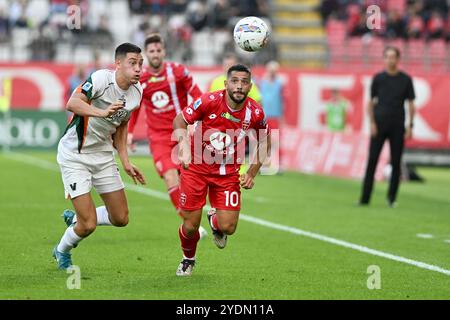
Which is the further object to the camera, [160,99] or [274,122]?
[274,122]

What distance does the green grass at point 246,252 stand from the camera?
8.66m

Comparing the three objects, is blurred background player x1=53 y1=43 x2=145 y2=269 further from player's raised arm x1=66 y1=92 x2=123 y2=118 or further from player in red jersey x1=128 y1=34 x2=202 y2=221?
player in red jersey x1=128 y1=34 x2=202 y2=221

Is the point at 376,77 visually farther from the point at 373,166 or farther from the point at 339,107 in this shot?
the point at 339,107

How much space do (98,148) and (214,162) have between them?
1.10m

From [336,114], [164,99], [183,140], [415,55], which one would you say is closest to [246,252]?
[183,140]

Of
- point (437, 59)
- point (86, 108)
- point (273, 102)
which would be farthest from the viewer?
point (437, 59)

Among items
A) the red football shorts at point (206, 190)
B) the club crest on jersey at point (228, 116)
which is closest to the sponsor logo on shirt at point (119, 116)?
the red football shorts at point (206, 190)

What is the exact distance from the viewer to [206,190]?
9586 millimetres

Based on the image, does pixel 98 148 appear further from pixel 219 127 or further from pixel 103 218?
pixel 219 127

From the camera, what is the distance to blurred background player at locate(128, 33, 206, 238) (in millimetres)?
12570

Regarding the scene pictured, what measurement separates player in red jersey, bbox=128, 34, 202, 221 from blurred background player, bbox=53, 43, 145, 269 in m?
2.60

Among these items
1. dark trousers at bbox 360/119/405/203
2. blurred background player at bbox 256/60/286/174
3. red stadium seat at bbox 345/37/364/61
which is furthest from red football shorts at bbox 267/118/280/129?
red stadium seat at bbox 345/37/364/61

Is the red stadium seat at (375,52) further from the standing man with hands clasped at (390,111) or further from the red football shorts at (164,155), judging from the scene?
the red football shorts at (164,155)

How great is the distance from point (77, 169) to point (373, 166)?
832cm
